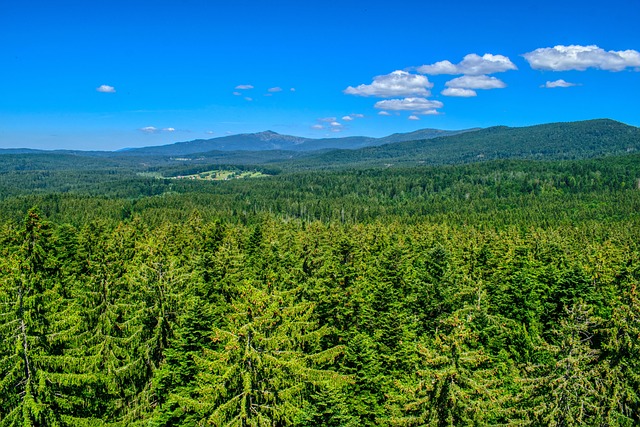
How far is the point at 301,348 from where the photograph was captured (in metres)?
24.2

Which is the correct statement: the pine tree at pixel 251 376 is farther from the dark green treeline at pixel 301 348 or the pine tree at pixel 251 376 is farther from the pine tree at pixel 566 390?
the pine tree at pixel 566 390

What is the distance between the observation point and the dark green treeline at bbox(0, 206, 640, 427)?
1441 cm

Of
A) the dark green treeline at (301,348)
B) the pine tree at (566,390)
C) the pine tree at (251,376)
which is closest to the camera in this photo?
the pine tree at (251,376)

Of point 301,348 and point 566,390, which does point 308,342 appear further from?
point 566,390

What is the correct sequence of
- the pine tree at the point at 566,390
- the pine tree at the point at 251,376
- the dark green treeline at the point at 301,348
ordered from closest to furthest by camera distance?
the pine tree at the point at 251,376 → the dark green treeline at the point at 301,348 → the pine tree at the point at 566,390

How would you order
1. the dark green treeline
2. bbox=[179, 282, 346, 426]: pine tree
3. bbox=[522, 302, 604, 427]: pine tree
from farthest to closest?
bbox=[522, 302, 604, 427]: pine tree
the dark green treeline
bbox=[179, 282, 346, 426]: pine tree

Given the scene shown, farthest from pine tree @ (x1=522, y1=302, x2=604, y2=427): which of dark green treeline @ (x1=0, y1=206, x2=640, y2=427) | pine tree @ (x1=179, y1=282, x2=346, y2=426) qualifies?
pine tree @ (x1=179, y1=282, x2=346, y2=426)

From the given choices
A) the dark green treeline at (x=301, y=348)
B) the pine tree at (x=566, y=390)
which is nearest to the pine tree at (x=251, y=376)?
the dark green treeline at (x=301, y=348)

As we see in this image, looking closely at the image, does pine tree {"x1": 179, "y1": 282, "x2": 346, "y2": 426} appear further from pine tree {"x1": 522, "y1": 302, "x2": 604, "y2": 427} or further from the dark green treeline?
pine tree {"x1": 522, "y1": 302, "x2": 604, "y2": 427}

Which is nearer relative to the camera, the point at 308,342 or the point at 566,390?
the point at 566,390

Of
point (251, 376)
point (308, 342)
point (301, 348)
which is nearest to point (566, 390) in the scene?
point (251, 376)

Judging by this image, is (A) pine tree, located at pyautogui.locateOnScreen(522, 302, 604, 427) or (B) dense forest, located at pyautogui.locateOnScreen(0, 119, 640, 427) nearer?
(B) dense forest, located at pyautogui.locateOnScreen(0, 119, 640, 427)

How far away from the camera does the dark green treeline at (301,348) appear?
1441cm

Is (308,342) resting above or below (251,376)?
below
